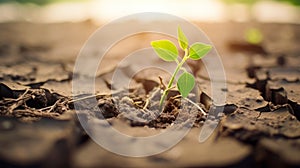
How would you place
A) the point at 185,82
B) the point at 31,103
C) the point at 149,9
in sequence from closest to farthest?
the point at 185,82
the point at 31,103
the point at 149,9

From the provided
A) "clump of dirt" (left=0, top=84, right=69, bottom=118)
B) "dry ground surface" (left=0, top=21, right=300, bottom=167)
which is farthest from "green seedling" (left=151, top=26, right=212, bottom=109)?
"clump of dirt" (left=0, top=84, right=69, bottom=118)

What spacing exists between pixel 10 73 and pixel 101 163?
1.04m

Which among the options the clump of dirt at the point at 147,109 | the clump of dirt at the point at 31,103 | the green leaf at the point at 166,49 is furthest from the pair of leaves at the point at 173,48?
the clump of dirt at the point at 31,103

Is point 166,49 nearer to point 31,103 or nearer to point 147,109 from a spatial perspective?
point 147,109

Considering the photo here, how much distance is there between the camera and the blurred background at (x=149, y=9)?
11.5ft

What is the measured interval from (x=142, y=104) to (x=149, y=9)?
2398 millimetres

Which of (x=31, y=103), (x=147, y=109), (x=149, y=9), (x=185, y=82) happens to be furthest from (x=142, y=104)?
(x=149, y=9)

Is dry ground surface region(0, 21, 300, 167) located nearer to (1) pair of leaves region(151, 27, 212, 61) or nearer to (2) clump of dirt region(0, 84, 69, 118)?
(2) clump of dirt region(0, 84, 69, 118)

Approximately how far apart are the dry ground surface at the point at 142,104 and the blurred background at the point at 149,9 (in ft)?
2.35

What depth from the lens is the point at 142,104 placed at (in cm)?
158

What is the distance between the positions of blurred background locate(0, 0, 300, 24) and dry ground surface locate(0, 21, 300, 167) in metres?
0.72

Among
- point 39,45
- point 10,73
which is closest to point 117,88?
point 10,73

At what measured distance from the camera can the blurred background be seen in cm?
349

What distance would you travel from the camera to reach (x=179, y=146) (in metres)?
1.19
